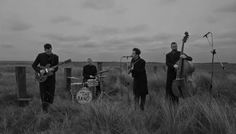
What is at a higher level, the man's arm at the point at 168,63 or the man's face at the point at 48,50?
the man's face at the point at 48,50

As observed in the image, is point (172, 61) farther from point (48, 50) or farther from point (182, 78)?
point (48, 50)

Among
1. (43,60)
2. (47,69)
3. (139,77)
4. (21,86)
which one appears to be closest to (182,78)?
(139,77)

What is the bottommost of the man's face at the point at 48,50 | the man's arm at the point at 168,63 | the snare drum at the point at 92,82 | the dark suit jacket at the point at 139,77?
the snare drum at the point at 92,82

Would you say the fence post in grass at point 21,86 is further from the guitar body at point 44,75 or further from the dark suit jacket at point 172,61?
the dark suit jacket at point 172,61

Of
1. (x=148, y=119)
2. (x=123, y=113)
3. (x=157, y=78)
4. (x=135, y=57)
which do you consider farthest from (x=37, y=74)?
(x=157, y=78)

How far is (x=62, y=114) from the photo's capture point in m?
5.51

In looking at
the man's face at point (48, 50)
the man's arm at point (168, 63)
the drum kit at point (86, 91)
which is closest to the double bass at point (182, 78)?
the man's arm at point (168, 63)

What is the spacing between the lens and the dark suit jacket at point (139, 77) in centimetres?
616

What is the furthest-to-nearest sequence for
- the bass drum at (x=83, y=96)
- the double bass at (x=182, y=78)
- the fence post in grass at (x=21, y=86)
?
the bass drum at (x=83, y=96), the fence post in grass at (x=21, y=86), the double bass at (x=182, y=78)

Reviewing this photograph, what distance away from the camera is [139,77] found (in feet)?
20.7

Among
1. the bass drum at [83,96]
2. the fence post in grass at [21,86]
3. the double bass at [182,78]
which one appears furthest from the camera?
the bass drum at [83,96]

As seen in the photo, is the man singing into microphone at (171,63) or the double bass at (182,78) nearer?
the double bass at (182,78)

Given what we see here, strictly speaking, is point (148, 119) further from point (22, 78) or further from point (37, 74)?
point (22, 78)

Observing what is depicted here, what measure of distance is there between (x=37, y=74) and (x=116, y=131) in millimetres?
3305
